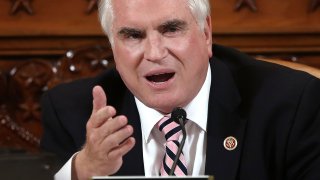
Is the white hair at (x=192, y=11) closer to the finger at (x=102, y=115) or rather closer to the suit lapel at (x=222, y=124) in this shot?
the suit lapel at (x=222, y=124)

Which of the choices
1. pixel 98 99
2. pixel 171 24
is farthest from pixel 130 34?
pixel 98 99

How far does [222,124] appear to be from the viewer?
67.5 inches

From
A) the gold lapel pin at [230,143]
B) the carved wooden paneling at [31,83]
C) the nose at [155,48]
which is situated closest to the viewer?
the nose at [155,48]

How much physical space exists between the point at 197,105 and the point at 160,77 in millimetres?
156

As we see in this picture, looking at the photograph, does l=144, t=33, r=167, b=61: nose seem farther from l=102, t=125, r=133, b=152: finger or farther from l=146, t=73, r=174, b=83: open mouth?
l=102, t=125, r=133, b=152: finger

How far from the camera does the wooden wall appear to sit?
2541 millimetres

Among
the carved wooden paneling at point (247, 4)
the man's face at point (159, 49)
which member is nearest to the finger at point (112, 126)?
the man's face at point (159, 49)

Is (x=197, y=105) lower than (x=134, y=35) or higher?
lower

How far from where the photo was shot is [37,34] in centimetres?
257

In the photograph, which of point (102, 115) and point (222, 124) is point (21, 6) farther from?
point (102, 115)

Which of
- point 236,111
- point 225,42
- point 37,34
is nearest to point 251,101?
point 236,111

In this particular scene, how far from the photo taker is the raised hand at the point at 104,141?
1389 millimetres

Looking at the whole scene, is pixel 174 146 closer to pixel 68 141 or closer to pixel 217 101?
pixel 217 101

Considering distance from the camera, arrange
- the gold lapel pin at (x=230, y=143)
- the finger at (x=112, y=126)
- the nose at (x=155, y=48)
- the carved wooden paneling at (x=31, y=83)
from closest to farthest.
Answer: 1. the finger at (x=112, y=126)
2. the nose at (x=155, y=48)
3. the gold lapel pin at (x=230, y=143)
4. the carved wooden paneling at (x=31, y=83)
